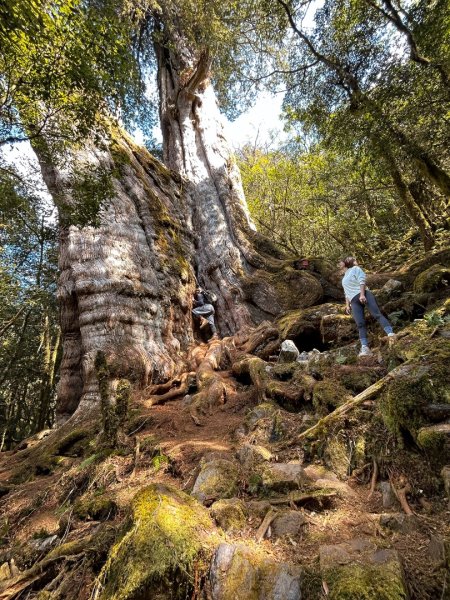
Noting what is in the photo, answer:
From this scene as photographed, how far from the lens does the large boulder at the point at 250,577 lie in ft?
4.94

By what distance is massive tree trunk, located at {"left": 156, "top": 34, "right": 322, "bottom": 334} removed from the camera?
26.6ft

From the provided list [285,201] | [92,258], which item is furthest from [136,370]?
[285,201]

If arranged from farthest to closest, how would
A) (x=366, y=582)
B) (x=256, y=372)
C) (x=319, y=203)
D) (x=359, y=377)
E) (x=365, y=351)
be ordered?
(x=319, y=203) < (x=256, y=372) < (x=365, y=351) < (x=359, y=377) < (x=366, y=582)

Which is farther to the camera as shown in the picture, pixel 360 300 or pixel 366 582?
pixel 360 300

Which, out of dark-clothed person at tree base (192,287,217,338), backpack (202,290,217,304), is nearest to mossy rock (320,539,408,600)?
dark-clothed person at tree base (192,287,217,338)

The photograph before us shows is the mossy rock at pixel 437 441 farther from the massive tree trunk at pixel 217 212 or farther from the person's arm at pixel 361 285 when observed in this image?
the massive tree trunk at pixel 217 212

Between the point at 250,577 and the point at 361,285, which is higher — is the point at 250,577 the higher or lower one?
the lower one

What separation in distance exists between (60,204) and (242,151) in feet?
56.4

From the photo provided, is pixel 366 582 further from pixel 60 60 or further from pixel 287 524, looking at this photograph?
pixel 60 60

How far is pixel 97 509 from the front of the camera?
2643 millimetres

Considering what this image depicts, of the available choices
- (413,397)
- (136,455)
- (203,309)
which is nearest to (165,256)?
(203,309)

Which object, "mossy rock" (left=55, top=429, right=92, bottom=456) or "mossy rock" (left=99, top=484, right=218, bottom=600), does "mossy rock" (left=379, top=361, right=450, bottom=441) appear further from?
"mossy rock" (left=55, top=429, right=92, bottom=456)

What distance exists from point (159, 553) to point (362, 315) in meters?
4.34

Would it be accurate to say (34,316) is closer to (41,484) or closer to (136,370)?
(136,370)
